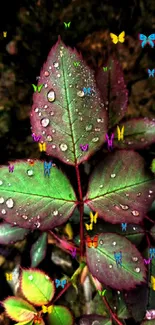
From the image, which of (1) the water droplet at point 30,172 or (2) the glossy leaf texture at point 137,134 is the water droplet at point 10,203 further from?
(2) the glossy leaf texture at point 137,134

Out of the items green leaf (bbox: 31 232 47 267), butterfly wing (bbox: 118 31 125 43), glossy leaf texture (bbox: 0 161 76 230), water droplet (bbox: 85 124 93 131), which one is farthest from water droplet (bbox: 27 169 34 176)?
butterfly wing (bbox: 118 31 125 43)

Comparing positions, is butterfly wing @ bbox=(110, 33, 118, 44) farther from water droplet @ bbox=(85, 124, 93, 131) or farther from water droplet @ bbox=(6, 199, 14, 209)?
water droplet @ bbox=(6, 199, 14, 209)

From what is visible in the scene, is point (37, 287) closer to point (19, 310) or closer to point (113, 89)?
point (19, 310)

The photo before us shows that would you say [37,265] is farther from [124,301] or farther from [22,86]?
[22,86]

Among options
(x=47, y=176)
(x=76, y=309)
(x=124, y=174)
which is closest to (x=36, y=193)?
(x=47, y=176)

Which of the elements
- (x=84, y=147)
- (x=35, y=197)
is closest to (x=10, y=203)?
(x=35, y=197)

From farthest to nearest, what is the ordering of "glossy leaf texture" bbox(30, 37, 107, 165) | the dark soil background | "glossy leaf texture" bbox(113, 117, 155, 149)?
the dark soil background < "glossy leaf texture" bbox(113, 117, 155, 149) < "glossy leaf texture" bbox(30, 37, 107, 165)

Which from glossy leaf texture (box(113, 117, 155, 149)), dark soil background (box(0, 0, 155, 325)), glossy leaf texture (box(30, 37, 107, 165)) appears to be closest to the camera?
glossy leaf texture (box(30, 37, 107, 165))
